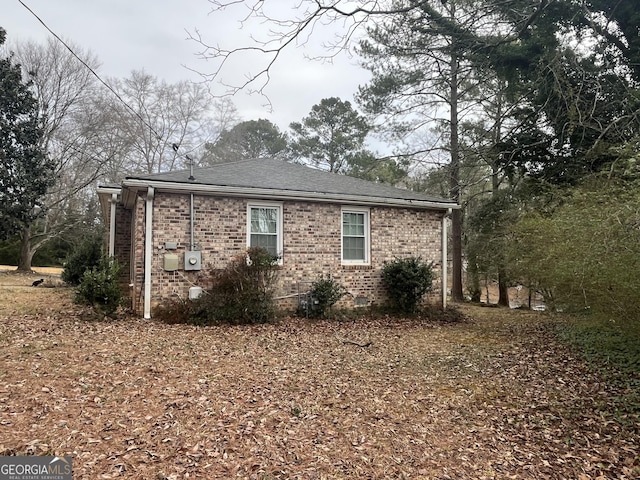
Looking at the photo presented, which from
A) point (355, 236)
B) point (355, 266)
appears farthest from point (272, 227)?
point (355, 266)

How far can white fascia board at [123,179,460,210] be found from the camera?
787cm

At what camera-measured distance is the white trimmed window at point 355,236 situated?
9.74 metres

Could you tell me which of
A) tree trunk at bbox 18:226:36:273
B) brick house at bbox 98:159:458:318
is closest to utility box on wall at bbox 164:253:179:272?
brick house at bbox 98:159:458:318

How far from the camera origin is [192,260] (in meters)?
8.11

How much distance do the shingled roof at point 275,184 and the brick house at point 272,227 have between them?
0.02 m

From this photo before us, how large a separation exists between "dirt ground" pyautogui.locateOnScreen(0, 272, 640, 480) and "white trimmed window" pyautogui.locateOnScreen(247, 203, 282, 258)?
2.50 m

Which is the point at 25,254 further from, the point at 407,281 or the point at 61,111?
the point at 407,281

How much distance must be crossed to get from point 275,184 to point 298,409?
598 centimetres

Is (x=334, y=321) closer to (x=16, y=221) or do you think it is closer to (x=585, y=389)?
(x=585, y=389)

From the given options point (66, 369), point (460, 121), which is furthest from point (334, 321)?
point (460, 121)

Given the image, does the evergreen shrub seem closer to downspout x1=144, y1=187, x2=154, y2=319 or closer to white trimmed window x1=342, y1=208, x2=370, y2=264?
white trimmed window x1=342, y1=208, x2=370, y2=264

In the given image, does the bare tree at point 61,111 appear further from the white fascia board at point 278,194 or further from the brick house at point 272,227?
the white fascia board at point 278,194

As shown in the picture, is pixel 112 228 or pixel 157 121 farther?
pixel 157 121

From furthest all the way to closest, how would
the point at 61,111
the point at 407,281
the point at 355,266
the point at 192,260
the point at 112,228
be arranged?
the point at 61,111 → the point at 112,228 → the point at 355,266 → the point at 407,281 → the point at 192,260
